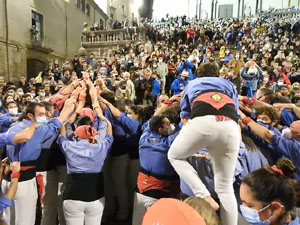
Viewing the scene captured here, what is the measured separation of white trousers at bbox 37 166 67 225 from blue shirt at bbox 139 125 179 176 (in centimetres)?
121

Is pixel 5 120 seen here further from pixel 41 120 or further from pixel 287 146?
pixel 287 146

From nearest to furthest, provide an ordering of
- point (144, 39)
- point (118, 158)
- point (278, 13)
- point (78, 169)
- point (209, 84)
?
point (209, 84)
point (78, 169)
point (118, 158)
point (144, 39)
point (278, 13)

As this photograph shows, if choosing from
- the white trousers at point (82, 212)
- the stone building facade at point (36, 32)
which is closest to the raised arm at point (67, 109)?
the white trousers at point (82, 212)

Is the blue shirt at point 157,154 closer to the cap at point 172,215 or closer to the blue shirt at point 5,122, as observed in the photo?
the cap at point 172,215

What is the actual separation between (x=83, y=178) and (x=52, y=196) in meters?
0.90

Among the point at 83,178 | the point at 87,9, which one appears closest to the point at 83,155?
the point at 83,178

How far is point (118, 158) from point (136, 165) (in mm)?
290

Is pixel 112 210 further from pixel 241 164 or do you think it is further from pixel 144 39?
pixel 144 39

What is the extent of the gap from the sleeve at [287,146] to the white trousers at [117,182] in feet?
6.79

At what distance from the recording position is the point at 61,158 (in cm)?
353

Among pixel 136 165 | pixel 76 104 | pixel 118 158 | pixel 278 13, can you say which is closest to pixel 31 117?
pixel 76 104

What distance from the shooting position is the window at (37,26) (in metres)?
19.6

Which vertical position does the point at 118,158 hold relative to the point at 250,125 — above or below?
below

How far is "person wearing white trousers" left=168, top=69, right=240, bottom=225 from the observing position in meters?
2.25
